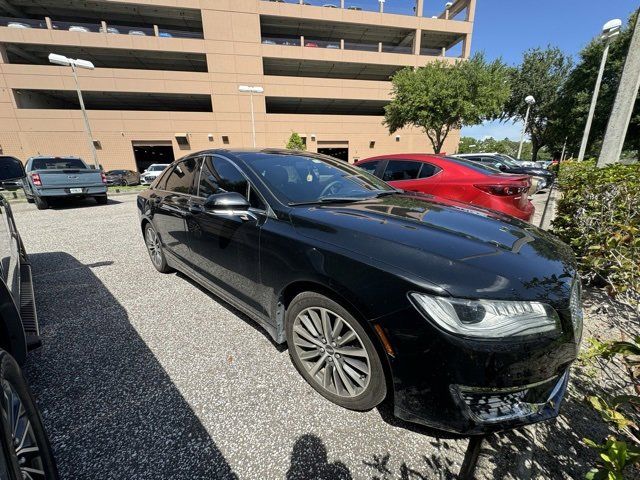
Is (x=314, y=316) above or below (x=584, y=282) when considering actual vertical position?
above

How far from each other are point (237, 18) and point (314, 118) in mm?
10444

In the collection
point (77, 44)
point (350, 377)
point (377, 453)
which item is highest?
point (77, 44)

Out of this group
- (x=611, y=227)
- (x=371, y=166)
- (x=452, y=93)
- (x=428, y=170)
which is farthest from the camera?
(x=452, y=93)

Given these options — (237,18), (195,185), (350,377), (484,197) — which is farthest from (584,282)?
(237,18)

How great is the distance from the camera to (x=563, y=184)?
4422mm

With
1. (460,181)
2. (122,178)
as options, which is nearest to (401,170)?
(460,181)

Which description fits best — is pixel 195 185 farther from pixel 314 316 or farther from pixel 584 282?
pixel 584 282

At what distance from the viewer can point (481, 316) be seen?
55.5 inches

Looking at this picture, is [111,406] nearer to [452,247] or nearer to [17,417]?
[17,417]

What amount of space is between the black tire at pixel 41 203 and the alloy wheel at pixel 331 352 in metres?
11.4

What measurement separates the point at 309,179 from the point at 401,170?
3.29 meters

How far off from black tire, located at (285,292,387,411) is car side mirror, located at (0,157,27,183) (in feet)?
9.71

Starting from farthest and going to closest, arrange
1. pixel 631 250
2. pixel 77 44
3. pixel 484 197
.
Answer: pixel 77 44
pixel 484 197
pixel 631 250

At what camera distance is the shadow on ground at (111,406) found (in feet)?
5.39
